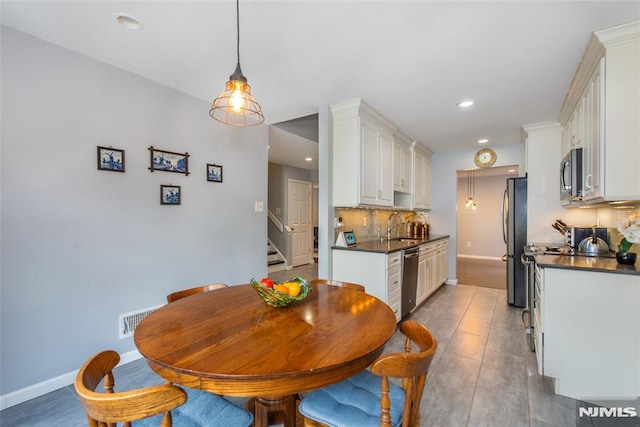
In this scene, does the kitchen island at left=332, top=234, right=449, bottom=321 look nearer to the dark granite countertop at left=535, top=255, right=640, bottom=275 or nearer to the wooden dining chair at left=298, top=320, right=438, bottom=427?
the dark granite countertop at left=535, top=255, right=640, bottom=275

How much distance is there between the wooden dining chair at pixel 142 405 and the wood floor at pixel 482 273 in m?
5.16

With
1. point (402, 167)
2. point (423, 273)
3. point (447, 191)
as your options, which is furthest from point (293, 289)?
point (447, 191)

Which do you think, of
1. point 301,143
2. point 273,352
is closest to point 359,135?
point 301,143

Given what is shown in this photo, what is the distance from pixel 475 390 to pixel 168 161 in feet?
10.6

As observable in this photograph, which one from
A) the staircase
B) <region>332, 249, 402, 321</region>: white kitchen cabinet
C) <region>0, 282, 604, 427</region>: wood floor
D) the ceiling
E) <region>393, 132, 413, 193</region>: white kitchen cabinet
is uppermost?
the ceiling

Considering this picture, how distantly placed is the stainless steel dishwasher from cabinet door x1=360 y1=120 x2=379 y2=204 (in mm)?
784

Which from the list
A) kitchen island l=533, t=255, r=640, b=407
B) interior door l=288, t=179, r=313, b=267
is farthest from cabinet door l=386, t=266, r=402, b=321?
interior door l=288, t=179, r=313, b=267

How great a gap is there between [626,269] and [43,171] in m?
4.03

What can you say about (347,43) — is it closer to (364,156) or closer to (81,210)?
(364,156)

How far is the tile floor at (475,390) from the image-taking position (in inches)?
70.4

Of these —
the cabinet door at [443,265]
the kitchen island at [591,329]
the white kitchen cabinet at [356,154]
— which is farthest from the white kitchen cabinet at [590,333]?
the cabinet door at [443,265]

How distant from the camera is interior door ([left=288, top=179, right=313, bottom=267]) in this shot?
6.95 meters

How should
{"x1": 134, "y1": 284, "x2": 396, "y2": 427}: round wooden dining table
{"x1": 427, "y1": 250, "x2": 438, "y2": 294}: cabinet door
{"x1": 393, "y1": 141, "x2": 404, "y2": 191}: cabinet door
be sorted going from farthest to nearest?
{"x1": 427, "y1": 250, "x2": 438, "y2": 294}: cabinet door < {"x1": 393, "y1": 141, "x2": 404, "y2": 191}: cabinet door < {"x1": 134, "y1": 284, "x2": 396, "y2": 427}: round wooden dining table

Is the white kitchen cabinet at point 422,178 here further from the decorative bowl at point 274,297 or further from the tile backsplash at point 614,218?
the decorative bowl at point 274,297
